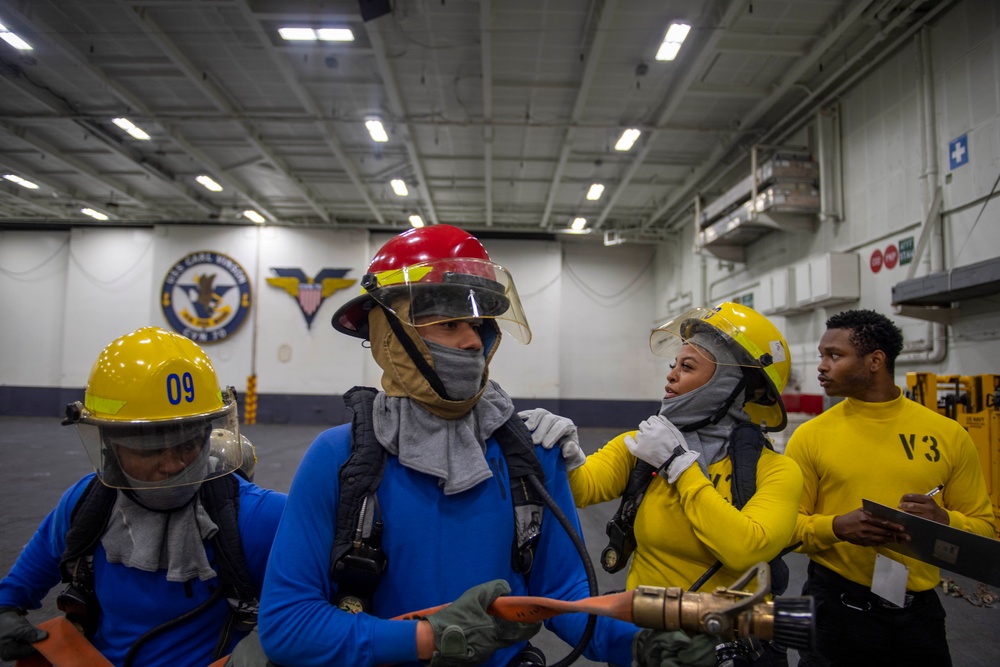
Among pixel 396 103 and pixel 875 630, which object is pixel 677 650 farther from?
pixel 396 103

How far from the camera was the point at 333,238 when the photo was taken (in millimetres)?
15586

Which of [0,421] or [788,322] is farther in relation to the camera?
[0,421]

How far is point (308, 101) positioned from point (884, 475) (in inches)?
359

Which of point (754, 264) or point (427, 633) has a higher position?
point (754, 264)

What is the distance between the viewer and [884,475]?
82.4 inches

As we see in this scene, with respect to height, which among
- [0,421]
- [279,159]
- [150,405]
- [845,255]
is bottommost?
[0,421]

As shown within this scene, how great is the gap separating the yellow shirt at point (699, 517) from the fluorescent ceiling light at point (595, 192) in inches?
436

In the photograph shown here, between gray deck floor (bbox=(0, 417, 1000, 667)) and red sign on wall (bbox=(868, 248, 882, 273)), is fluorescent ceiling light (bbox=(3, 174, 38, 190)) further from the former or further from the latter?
red sign on wall (bbox=(868, 248, 882, 273))

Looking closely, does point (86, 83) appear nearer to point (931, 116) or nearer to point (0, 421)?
point (0, 421)

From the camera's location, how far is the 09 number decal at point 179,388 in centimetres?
161

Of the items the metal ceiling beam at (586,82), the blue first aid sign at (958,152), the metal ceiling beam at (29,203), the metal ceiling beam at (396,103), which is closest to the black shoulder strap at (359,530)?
the metal ceiling beam at (586,82)

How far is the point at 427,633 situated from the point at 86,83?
1121 centimetres

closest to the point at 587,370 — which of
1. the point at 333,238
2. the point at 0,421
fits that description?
the point at 333,238

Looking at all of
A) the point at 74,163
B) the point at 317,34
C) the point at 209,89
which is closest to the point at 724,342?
the point at 317,34
